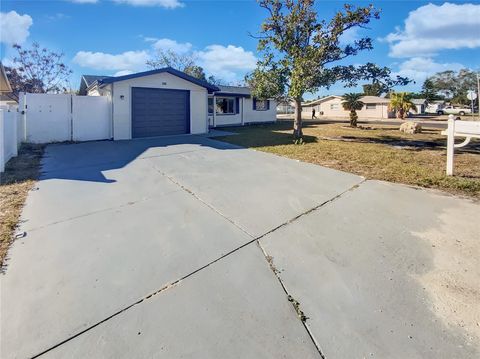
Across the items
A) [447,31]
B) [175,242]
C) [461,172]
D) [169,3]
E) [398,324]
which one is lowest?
[398,324]

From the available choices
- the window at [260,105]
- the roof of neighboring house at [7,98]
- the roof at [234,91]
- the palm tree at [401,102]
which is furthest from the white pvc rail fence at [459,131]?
the palm tree at [401,102]

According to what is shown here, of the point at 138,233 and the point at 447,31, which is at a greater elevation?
the point at 447,31

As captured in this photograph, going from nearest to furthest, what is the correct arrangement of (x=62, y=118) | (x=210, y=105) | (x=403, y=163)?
(x=403, y=163), (x=62, y=118), (x=210, y=105)

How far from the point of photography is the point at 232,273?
2697 millimetres

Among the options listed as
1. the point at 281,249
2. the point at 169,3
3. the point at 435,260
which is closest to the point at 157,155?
the point at 281,249

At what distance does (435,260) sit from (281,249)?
1.66 metres

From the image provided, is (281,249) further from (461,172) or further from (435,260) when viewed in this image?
(461,172)

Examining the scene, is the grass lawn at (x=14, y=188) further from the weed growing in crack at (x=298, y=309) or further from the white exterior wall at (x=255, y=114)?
the white exterior wall at (x=255, y=114)

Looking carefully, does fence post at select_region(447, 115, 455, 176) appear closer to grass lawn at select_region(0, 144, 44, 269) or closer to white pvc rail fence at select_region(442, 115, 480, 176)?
white pvc rail fence at select_region(442, 115, 480, 176)

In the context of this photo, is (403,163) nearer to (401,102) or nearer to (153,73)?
(153,73)

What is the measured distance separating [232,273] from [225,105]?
19614 mm

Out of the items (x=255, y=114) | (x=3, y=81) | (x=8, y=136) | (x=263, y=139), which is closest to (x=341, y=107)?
(x=255, y=114)

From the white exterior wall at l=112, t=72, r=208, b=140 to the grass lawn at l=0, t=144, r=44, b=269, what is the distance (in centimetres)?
383

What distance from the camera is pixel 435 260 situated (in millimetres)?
2928
